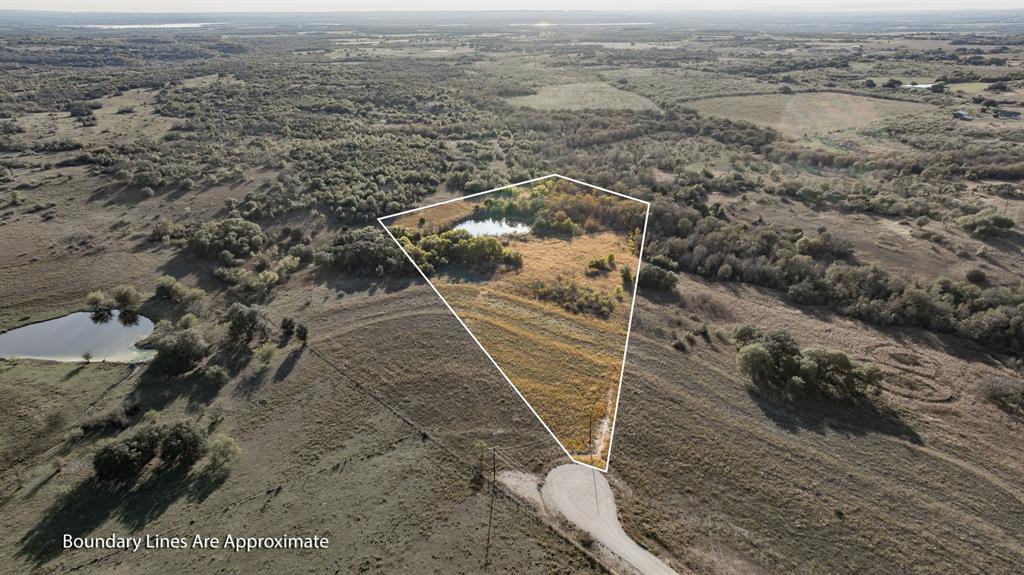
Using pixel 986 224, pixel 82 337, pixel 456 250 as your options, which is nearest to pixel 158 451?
pixel 82 337

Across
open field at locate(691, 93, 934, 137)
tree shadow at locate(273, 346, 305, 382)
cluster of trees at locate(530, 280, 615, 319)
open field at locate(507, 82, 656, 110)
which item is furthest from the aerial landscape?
open field at locate(507, 82, 656, 110)

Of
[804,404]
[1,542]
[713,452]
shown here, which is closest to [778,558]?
[713,452]

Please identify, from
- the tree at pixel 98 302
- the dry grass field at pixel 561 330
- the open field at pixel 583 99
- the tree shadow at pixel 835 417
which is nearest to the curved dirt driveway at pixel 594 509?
the tree shadow at pixel 835 417

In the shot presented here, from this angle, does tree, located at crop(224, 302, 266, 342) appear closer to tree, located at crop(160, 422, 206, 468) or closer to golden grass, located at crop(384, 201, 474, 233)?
tree, located at crop(160, 422, 206, 468)

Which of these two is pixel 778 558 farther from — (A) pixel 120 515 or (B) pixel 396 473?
(A) pixel 120 515

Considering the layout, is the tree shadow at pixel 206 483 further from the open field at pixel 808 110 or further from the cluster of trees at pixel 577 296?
the open field at pixel 808 110
